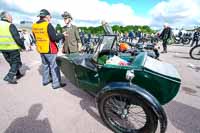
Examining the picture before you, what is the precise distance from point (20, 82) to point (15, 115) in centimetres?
194

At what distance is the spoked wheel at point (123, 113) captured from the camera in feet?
7.52

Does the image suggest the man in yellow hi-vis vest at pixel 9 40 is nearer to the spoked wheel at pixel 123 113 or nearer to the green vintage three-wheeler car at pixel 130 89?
the green vintage three-wheeler car at pixel 130 89

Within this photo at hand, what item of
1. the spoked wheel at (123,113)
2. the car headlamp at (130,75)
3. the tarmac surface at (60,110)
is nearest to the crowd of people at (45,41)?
the tarmac surface at (60,110)

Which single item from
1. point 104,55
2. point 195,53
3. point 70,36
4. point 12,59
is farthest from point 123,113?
point 195,53

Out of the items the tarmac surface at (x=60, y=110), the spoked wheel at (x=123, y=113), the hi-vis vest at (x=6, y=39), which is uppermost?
the hi-vis vest at (x=6, y=39)

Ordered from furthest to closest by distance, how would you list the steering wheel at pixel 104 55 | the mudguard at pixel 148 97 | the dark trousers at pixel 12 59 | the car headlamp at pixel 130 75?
the dark trousers at pixel 12 59 → the steering wheel at pixel 104 55 → the car headlamp at pixel 130 75 → the mudguard at pixel 148 97

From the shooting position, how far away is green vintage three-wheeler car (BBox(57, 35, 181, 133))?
228 centimetres

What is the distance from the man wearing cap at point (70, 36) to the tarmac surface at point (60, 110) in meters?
1.07

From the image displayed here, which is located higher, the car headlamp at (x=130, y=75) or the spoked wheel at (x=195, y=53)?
the car headlamp at (x=130, y=75)

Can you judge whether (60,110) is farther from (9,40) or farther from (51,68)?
(9,40)

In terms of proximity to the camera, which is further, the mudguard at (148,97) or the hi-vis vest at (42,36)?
the hi-vis vest at (42,36)

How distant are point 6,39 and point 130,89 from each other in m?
3.59

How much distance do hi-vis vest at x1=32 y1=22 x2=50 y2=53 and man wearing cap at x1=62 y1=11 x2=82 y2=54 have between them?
732 mm

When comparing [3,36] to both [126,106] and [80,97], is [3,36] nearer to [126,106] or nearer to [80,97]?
[80,97]
